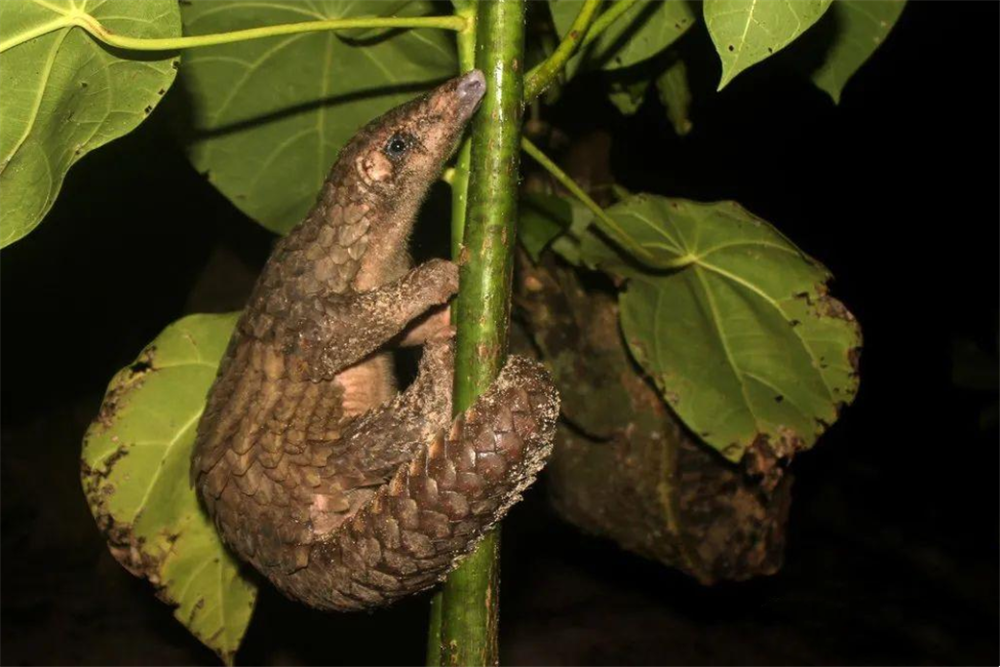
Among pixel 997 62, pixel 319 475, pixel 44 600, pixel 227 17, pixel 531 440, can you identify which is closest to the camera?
pixel 531 440

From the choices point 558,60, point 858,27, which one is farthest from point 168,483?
point 858,27

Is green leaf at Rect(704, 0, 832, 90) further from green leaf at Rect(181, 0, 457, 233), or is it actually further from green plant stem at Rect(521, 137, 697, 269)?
green leaf at Rect(181, 0, 457, 233)

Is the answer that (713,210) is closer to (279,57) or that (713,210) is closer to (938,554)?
(279,57)

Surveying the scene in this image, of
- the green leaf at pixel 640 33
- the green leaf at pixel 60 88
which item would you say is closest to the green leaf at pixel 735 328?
the green leaf at pixel 640 33

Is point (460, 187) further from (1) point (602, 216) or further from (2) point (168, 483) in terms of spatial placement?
(2) point (168, 483)

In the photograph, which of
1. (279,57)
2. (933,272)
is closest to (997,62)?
(933,272)
